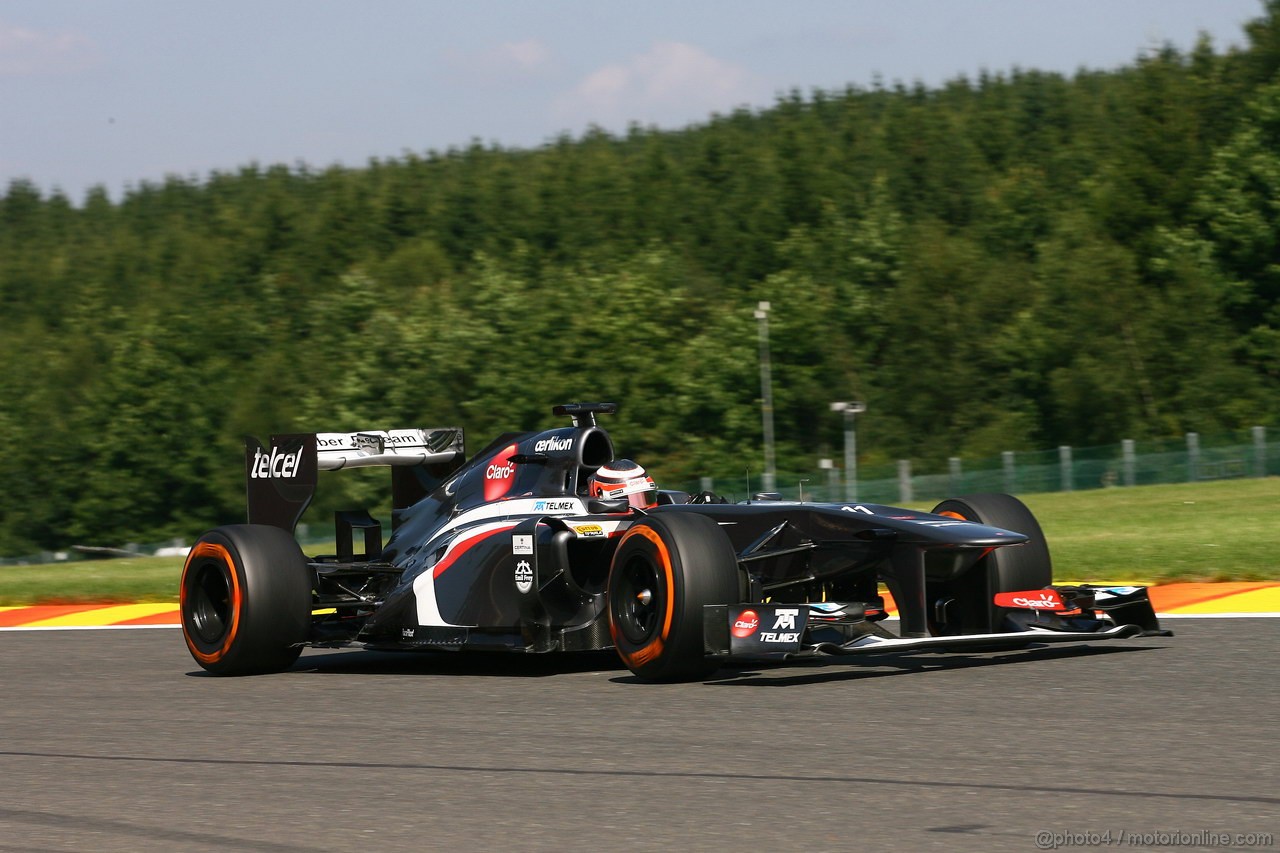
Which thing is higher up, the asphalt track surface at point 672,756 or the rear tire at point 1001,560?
the rear tire at point 1001,560

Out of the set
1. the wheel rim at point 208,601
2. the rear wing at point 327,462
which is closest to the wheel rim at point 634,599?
the rear wing at point 327,462

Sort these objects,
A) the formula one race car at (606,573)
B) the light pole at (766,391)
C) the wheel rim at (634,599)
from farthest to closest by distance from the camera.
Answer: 1. the light pole at (766,391)
2. the wheel rim at (634,599)
3. the formula one race car at (606,573)

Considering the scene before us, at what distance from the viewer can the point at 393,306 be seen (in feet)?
284

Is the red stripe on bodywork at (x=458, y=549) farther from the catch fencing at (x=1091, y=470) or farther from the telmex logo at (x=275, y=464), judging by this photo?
the catch fencing at (x=1091, y=470)

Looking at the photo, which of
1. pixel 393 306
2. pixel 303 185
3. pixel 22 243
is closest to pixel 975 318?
pixel 393 306

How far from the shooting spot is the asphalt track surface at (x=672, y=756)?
538 centimetres

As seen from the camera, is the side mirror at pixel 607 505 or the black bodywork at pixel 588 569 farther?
the side mirror at pixel 607 505

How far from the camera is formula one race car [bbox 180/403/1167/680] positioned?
351 inches

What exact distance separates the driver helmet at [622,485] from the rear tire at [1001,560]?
1.76m

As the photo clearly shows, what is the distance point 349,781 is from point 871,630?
344cm

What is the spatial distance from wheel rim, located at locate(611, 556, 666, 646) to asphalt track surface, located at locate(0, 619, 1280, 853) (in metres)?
0.33

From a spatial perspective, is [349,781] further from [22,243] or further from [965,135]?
[22,243]
